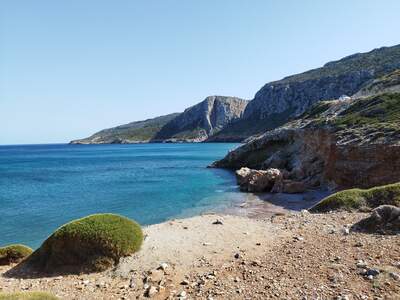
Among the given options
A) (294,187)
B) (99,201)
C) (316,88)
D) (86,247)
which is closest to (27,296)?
(86,247)

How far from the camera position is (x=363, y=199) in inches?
743

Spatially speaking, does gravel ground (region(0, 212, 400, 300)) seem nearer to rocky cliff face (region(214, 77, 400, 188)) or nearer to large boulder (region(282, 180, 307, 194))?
rocky cliff face (region(214, 77, 400, 188))

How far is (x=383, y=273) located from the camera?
942cm

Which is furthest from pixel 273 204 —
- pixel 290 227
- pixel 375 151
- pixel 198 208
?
pixel 290 227

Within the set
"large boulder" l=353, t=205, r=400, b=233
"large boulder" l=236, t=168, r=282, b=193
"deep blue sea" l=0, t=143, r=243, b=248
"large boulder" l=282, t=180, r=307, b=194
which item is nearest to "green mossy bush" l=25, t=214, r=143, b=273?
"large boulder" l=353, t=205, r=400, b=233

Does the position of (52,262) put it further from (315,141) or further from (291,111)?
(291,111)

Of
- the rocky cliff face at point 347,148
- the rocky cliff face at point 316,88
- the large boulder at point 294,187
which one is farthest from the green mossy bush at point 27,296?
the rocky cliff face at point 316,88

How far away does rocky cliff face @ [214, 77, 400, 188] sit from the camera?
29828 millimetres

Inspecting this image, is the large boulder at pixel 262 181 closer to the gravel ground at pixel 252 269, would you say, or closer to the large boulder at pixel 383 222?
the gravel ground at pixel 252 269

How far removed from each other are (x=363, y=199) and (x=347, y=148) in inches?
639

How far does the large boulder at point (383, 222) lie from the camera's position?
12.9m

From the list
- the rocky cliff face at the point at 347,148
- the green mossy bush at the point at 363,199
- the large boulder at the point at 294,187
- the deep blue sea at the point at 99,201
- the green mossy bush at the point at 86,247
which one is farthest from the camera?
the large boulder at the point at 294,187

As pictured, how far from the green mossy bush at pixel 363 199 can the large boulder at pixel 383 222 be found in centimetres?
419

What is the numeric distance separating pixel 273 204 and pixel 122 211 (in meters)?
13.2
